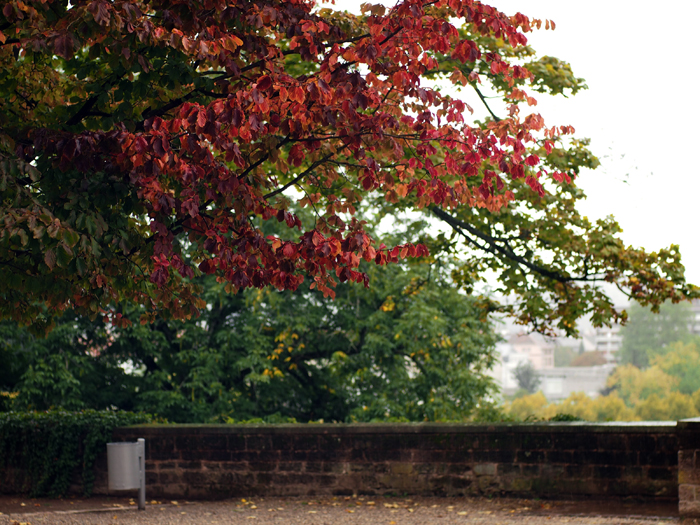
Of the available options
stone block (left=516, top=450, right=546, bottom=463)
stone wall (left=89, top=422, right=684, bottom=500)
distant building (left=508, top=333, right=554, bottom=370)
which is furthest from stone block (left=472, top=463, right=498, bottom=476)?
distant building (left=508, top=333, right=554, bottom=370)

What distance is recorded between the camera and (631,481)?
827cm

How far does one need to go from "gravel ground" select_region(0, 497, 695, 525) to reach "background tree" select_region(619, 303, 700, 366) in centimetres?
11099

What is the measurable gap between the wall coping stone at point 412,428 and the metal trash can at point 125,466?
1.03m

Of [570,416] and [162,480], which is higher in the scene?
[570,416]

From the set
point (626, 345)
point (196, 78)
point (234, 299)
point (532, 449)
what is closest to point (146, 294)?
point (196, 78)

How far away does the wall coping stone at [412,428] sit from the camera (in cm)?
836

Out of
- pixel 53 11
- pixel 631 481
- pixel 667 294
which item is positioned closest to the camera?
pixel 53 11

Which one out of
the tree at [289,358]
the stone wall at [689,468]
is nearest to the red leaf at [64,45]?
the stone wall at [689,468]

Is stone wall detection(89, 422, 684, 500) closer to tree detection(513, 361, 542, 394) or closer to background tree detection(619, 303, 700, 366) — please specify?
background tree detection(619, 303, 700, 366)

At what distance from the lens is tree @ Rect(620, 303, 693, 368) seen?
114 m

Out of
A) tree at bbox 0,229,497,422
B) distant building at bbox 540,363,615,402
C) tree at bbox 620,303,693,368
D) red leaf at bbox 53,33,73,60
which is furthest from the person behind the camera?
distant building at bbox 540,363,615,402

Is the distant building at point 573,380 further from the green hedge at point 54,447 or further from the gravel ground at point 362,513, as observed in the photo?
the gravel ground at point 362,513

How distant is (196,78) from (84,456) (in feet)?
21.6

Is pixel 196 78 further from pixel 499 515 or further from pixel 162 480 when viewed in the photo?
pixel 162 480
